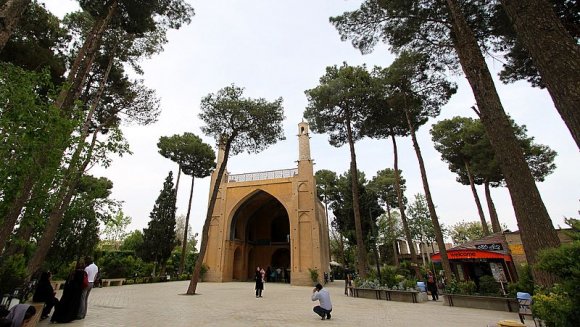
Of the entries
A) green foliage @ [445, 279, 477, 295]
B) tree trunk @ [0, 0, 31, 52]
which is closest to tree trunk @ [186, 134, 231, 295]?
tree trunk @ [0, 0, 31, 52]

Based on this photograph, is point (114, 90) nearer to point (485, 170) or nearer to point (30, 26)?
point (30, 26)

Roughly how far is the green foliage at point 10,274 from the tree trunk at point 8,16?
15.0 feet

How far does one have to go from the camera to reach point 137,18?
8.84 metres

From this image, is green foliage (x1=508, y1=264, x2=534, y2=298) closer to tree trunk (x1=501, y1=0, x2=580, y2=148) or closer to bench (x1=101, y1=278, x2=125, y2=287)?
tree trunk (x1=501, y1=0, x2=580, y2=148)

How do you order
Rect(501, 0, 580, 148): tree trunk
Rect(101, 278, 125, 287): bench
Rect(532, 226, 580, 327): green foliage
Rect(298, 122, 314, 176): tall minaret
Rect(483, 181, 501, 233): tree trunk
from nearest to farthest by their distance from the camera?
Rect(532, 226, 580, 327): green foliage
Rect(501, 0, 580, 148): tree trunk
Rect(101, 278, 125, 287): bench
Rect(483, 181, 501, 233): tree trunk
Rect(298, 122, 314, 176): tall minaret

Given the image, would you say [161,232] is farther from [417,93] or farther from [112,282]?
[417,93]

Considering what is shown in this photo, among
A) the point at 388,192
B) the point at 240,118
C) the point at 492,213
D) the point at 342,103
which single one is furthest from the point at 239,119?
the point at 388,192

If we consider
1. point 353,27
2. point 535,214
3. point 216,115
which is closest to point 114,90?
point 216,115

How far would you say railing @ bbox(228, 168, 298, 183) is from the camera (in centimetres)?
2398

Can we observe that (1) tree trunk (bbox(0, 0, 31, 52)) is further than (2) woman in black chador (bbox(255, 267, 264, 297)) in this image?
No

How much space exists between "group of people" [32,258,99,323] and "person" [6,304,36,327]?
215cm

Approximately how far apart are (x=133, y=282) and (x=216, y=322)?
1612cm

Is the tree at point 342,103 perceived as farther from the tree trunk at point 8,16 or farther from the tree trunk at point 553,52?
the tree trunk at point 8,16

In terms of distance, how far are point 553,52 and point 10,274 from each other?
1020cm
